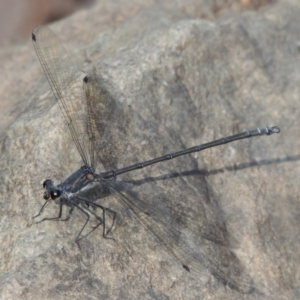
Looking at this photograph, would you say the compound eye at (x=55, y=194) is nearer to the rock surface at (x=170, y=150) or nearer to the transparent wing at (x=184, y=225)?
the rock surface at (x=170, y=150)

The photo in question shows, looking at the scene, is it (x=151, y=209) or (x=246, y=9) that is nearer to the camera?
(x=151, y=209)

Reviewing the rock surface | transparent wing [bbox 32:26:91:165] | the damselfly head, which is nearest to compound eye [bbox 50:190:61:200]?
the damselfly head

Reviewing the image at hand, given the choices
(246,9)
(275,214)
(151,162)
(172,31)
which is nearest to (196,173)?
(151,162)

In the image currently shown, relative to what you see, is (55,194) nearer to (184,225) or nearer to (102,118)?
(102,118)

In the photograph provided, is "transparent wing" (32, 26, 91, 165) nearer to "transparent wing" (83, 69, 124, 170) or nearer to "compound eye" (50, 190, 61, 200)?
"transparent wing" (83, 69, 124, 170)

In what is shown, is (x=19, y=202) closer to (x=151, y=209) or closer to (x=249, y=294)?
(x=151, y=209)

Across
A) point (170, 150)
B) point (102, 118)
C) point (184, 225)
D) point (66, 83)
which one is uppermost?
point (66, 83)

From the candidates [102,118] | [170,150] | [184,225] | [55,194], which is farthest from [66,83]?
[184,225]
